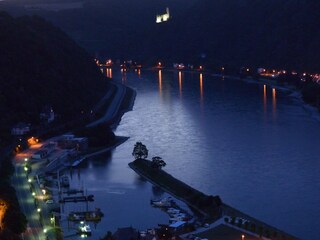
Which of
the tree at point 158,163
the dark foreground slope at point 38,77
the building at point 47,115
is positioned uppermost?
the dark foreground slope at point 38,77

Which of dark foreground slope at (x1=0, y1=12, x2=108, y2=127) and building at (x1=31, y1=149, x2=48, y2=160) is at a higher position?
dark foreground slope at (x1=0, y1=12, x2=108, y2=127)

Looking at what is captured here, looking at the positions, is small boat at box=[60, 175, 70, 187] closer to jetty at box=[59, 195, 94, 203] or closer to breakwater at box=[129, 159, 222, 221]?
jetty at box=[59, 195, 94, 203]

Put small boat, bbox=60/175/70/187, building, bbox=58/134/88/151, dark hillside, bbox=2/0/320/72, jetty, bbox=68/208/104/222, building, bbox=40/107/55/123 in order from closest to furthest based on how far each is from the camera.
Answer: jetty, bbox=68/208/104/222 → small boat, bbox=60/175/70/187 → building, bbox=58/134/88/151 → building, bbox=40/107/55/123 → dark hillside, bbox=2/0/320/72

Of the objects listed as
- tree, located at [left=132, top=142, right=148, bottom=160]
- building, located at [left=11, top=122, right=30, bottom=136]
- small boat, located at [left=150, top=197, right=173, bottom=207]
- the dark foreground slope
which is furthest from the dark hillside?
small boat, located at [left=150, top=197, right=173, bottom=207]

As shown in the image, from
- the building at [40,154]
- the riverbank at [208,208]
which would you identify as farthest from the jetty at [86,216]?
the building at [40,154]

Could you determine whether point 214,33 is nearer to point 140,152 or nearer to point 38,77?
point 38,77

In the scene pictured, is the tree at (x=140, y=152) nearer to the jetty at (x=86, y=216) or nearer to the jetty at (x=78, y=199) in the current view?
the jetty at (x=78, y=199)
